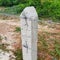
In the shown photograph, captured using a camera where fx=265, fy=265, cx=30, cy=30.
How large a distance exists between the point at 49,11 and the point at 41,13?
23 centimetres

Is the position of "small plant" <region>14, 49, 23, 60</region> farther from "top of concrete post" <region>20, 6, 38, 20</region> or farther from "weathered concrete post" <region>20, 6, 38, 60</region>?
"top of concrete post" <region>20, 6, 38, 20</region>

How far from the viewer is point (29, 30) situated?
4.82m

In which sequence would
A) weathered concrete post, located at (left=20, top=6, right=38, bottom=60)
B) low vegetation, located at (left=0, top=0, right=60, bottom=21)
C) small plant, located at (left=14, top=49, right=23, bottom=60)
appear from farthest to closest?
low vegetation, located at (left=0, top=0, right=60, bottom=21), small plant, located at (left=14, top=49, right=23, bottom=60), weathered concrete post, located at (left=20, top=6, right=38, bottom=60)

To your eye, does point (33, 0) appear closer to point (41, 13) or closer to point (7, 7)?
point (41, 13)

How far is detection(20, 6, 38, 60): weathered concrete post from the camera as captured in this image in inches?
189

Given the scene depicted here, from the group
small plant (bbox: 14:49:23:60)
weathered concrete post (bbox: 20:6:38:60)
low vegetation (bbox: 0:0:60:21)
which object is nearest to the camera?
weathered concrete post (bbox: 20:6:38:60)

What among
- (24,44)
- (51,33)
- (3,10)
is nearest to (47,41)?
(51,33)

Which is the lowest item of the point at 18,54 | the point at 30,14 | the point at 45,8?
the point at 18,54

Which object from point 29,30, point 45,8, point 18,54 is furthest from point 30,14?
point 45,8

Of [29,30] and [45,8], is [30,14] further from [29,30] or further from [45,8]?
[45,8]

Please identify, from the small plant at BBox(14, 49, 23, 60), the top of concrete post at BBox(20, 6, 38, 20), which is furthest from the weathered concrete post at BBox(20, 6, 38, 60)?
the small plant at BBox(14, 49, 23, 60)

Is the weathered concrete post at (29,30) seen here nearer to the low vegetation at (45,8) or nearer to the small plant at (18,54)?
the small plant at (18,54)

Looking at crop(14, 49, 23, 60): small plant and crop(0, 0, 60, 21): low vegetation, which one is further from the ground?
crop(0, 0, 60, 21): low vegetation

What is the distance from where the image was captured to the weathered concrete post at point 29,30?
189 inches
